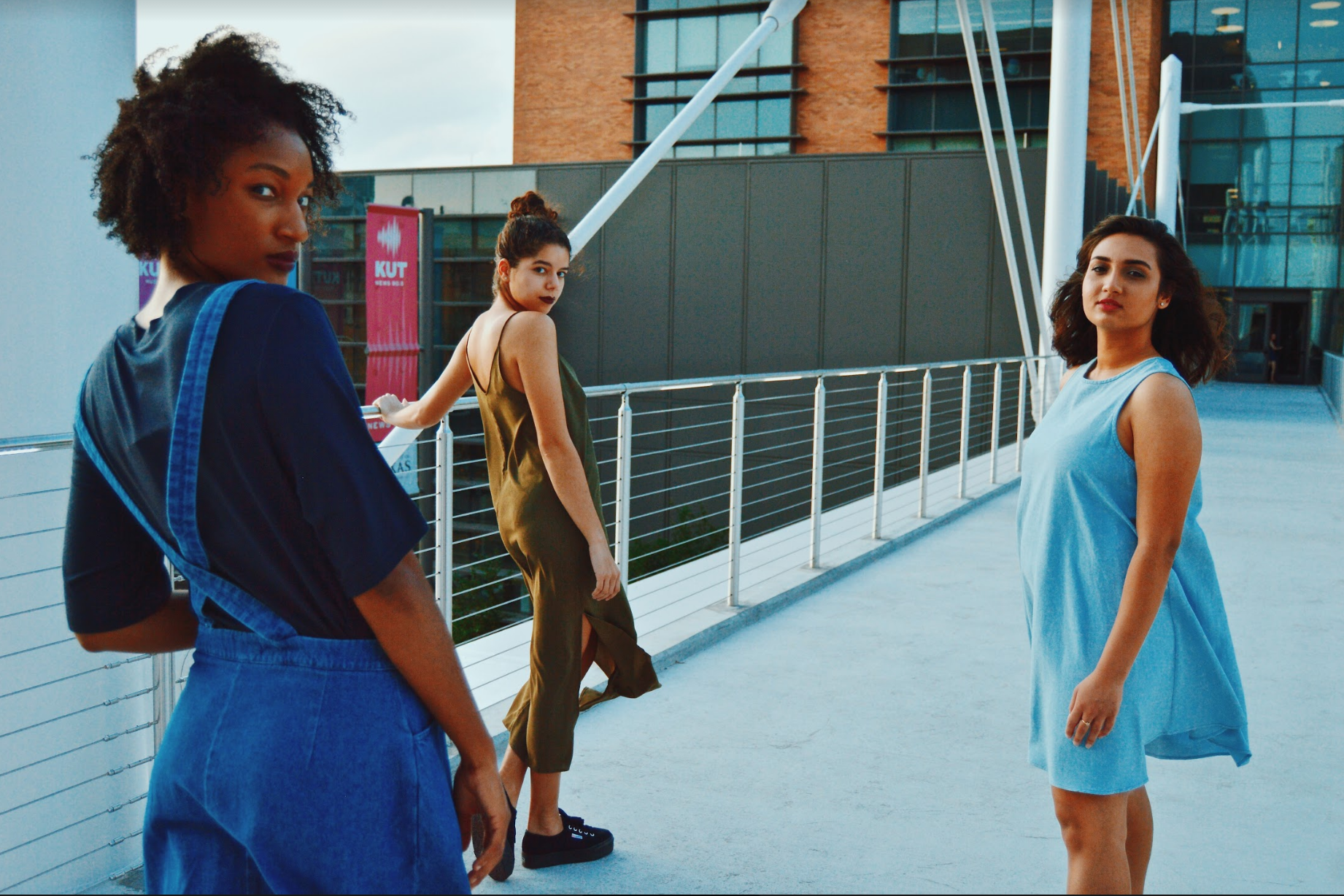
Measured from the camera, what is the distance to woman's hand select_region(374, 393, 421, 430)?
9.09 ft

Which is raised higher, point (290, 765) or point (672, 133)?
point (672, 133)

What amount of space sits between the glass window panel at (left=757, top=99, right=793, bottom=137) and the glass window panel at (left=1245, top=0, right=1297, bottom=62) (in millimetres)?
10350

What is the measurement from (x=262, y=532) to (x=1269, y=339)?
28494 millimetres

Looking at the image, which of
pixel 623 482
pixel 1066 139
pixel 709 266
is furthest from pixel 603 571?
pixel 709 266

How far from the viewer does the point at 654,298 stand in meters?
17.0

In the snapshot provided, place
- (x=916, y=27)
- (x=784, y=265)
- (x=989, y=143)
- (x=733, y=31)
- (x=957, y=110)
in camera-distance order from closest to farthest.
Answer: (x=989, y=143) < (x=784, y=265) < (x=957, y=110) < (x=916, y=27) < (x=733, y=31)

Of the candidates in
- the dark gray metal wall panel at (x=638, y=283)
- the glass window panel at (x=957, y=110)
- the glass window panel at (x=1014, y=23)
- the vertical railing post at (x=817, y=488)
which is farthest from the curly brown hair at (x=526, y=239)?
the glass window panel at (x=957, y=110)

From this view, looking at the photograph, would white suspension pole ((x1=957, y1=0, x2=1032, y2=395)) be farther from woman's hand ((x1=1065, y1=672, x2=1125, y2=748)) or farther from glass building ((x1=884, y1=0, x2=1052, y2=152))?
glass building ((x1=884, y1=0, x2=1052, y2=152))

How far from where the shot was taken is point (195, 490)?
0.95 meters

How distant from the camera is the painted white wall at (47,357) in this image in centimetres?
205

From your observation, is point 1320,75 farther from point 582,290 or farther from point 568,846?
point 568,846

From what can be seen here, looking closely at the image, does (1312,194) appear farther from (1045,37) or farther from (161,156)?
(161,156)

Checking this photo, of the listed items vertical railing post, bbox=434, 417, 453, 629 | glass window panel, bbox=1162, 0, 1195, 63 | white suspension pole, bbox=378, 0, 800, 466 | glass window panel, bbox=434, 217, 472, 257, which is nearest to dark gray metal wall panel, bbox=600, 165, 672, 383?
glass window panel, bbox=434, 217, 472, 257

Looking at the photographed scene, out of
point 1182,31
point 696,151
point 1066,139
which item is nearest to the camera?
point 1066,139
